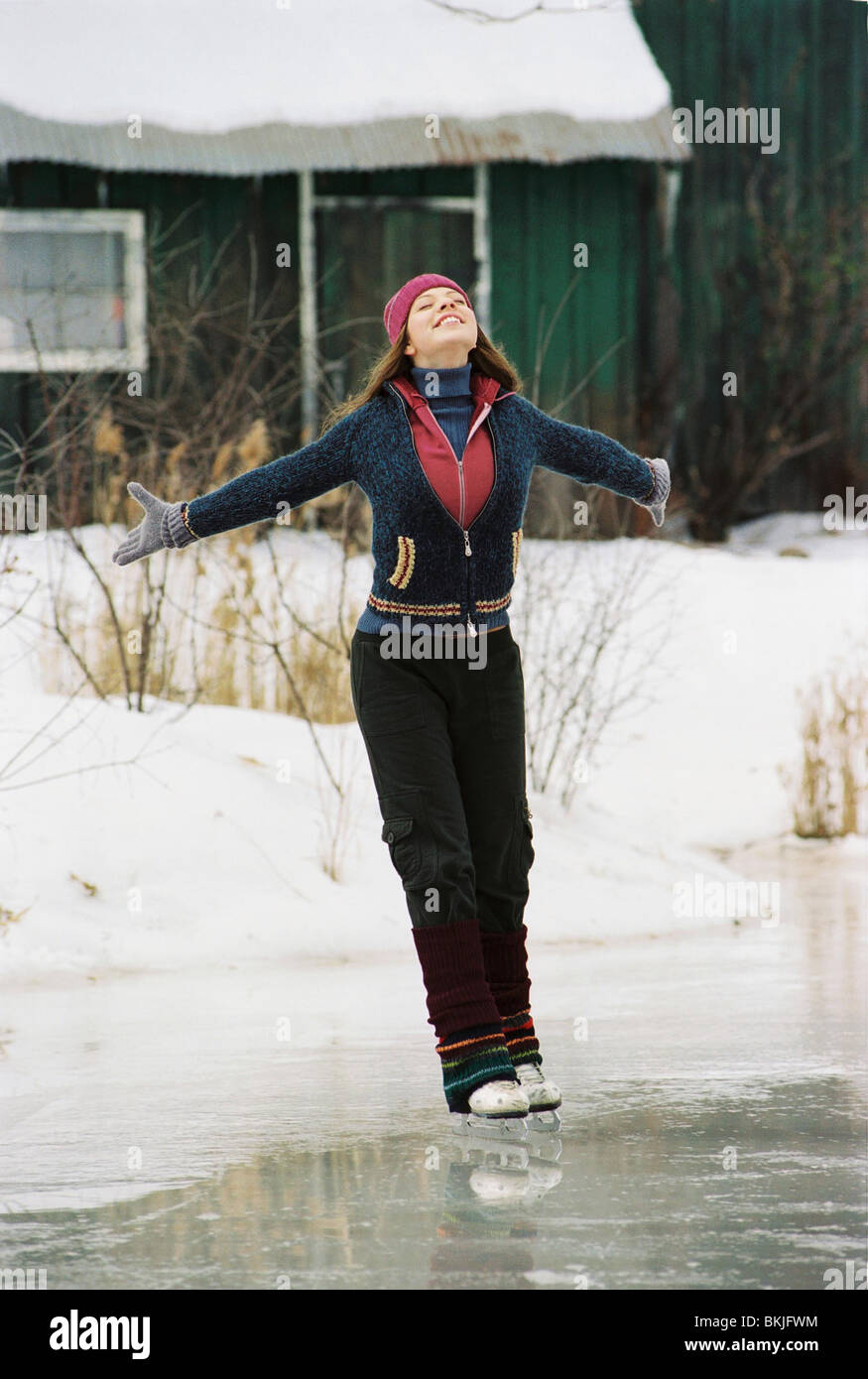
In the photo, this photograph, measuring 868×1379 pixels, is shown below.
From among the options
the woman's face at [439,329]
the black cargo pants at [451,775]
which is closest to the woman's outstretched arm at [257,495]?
the woman's face at [439,329]

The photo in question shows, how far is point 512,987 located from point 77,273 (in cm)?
1093

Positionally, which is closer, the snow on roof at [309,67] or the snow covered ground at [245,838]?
the snow covered ground at [245,838]

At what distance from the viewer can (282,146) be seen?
14008mm

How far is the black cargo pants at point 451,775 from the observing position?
15.0ft

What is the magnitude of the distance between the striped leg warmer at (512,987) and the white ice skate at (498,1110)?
0.23 metres

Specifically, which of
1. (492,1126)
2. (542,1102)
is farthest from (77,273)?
(492,1126)

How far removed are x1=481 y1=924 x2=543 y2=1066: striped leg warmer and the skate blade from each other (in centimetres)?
26

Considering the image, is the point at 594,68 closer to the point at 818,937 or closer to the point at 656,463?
the point at 818,937

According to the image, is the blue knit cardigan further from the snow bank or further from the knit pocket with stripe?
the snow bank

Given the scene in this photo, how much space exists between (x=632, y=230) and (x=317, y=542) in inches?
150

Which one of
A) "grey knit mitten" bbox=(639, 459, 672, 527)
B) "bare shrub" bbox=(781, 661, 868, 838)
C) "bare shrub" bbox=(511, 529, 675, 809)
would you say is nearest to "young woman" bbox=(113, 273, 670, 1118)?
"grey knit mitten" bbox=(639, 459, 672, 527)

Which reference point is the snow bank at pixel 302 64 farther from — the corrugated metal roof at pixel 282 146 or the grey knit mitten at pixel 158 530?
the grey knit mitten at pixel 158 530

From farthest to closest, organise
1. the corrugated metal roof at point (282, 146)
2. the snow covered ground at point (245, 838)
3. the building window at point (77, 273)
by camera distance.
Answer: the building window at point (77, 273) < the corrugated metal roof at point (282, 146) < the snow covered ground at point (245, 838)

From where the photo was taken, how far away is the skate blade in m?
4.53
